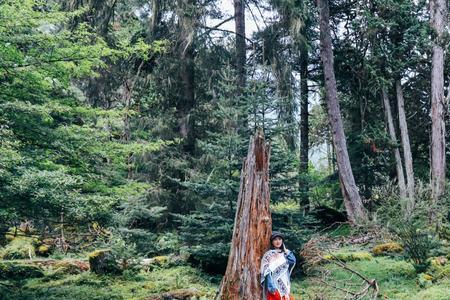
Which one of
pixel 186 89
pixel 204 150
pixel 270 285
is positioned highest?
pixel 186 89

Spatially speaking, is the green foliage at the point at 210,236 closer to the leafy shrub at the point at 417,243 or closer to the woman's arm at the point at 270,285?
the woman's arm at the point at 270,285

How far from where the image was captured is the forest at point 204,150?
277 inches

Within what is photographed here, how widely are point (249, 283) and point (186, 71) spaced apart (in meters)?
11.1

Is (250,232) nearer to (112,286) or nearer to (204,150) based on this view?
(112,286)

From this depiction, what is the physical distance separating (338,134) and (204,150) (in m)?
5.47

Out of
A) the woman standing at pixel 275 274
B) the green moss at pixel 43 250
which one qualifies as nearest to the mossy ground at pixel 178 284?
the woman standing at pixel 275 274

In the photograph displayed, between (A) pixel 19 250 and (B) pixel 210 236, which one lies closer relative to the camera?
(B) pixel 210 236

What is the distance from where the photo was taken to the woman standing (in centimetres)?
588

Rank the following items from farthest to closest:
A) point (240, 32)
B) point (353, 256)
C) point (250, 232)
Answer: point (240, 32), point (353, 256), point (250, 232)

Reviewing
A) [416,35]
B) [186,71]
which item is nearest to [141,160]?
[186,71]

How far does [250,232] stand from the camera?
20.2 feet

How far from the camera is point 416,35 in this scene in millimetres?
16938

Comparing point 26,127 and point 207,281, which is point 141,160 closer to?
point 207,281

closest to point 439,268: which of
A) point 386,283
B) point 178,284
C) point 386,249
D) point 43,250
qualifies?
point 386,283
